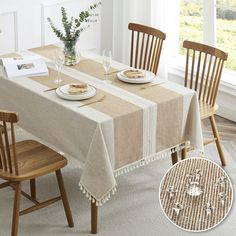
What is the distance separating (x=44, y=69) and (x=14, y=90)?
0.25 metres

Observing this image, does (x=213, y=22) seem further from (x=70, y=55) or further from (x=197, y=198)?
(x=197, y=198)

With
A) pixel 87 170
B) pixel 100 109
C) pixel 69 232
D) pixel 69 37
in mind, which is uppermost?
pixel 69 37

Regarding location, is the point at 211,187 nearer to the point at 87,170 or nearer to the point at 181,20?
the point at 87,170

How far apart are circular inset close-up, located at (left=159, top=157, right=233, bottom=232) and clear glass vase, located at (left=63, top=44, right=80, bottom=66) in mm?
1924

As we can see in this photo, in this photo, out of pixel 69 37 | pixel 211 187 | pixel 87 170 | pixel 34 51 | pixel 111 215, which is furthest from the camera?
pixel 34 51

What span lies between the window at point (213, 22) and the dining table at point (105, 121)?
1.44m

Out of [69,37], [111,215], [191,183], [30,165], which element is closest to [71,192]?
[111,215]

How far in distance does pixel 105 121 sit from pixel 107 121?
1 centimetres

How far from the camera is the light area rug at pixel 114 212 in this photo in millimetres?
3486

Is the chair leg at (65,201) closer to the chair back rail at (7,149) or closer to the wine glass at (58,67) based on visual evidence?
the chair back rail at (7,149)

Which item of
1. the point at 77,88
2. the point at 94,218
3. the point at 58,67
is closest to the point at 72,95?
the point at 77,88

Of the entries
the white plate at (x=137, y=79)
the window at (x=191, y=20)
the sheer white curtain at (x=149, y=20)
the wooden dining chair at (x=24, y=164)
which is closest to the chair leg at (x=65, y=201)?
the wooden dining chair at (x=24, y=164)

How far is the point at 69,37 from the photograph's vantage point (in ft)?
12.7

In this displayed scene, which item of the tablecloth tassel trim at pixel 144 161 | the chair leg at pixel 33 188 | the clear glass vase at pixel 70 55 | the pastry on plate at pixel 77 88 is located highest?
the clear glass vase at pixel 70 55
